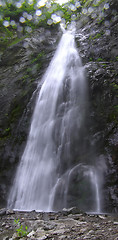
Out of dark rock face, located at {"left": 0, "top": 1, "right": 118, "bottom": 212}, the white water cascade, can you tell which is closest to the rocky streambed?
the white water cascade

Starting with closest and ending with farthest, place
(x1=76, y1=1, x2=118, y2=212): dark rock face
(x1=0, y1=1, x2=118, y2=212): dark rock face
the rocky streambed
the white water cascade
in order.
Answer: the rocky streambed → (x1=76, y1=1, x2=118, y2=212): dark rock face → the white water cascade → (x1=0, y1=1, x2=118, y2=212): dark rock face

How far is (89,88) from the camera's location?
7008mm

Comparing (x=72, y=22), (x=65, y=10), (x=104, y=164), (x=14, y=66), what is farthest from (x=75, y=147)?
(x=65, y=10)

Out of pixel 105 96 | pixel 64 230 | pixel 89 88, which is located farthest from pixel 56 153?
pixel 64 230

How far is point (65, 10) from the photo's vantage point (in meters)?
18.3

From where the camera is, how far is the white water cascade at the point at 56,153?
529 centimetres

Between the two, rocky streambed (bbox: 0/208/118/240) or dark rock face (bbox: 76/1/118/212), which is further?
dark rock face (bbox: 76/1/118/212)

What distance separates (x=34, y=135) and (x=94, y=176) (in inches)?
115

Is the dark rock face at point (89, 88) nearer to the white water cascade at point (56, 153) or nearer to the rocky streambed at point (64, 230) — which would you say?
the white water cascade at point (56, 153)

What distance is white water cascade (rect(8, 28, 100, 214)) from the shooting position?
5.29m

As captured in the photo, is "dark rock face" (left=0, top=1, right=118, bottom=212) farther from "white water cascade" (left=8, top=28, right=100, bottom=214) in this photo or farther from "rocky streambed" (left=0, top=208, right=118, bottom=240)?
"rocky streambed" (left=0, top=208, right=118, bottom=240)

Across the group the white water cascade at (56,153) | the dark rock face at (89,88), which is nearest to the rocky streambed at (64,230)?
the white water cascade at (56,153)

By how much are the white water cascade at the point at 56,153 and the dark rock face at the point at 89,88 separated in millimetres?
356

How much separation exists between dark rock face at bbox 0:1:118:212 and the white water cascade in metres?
0.36
